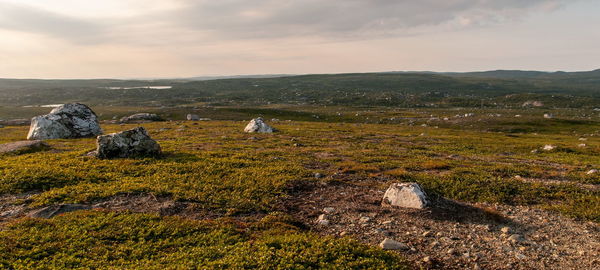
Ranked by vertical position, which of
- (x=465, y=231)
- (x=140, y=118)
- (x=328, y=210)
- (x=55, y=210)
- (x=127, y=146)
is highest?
(x=127, y=146)

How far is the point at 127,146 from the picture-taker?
22.2 m

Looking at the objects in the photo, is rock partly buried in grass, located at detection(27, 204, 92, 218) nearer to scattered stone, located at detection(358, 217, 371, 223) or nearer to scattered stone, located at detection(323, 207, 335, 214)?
scattered stone, located at detection(323, 207, 335, 214)

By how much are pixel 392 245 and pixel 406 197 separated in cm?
409

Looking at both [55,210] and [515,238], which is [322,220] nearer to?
[515,238]

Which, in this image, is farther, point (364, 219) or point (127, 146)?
point (127, 146)

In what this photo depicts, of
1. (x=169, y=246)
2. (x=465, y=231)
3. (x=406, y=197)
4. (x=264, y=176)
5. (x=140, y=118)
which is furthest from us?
(x=140, y=118)

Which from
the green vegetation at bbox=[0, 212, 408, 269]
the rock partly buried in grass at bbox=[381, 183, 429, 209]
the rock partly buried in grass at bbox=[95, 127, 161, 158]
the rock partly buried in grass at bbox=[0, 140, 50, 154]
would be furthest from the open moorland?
the rock partly buried in grass at bbox=[0, 140, 50, 154]

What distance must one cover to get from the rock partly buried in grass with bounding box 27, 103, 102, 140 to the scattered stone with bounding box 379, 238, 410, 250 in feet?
139

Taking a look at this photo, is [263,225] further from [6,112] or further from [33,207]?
[6,112]

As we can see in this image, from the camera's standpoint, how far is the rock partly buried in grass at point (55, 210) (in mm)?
12318

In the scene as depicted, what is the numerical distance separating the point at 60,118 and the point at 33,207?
32764mm

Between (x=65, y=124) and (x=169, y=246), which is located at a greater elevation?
(x=65, y=124)

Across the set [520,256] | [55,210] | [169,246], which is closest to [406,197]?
[520,256]

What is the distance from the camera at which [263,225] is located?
1202 centimetres
